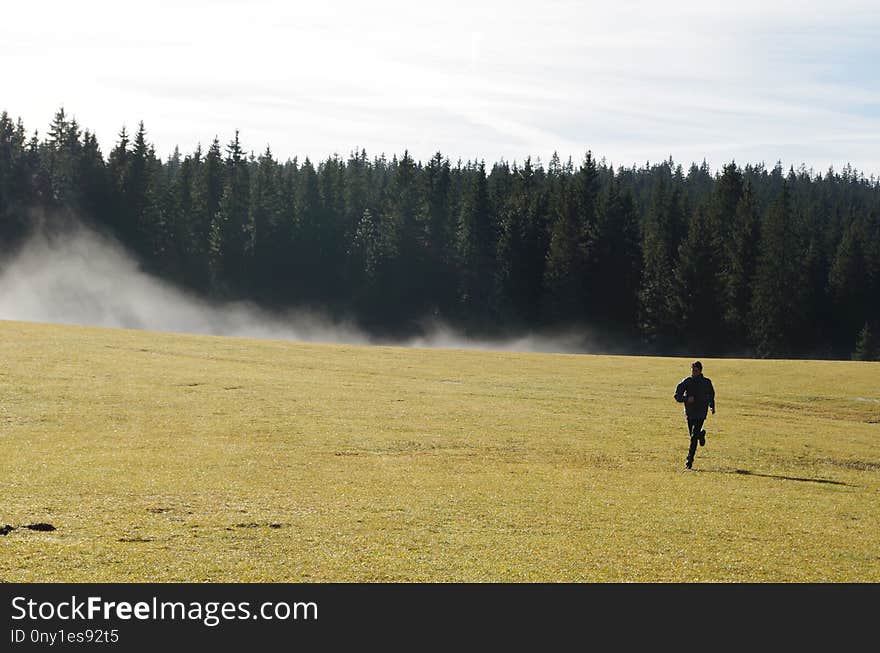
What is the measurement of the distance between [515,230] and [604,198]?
12.9m

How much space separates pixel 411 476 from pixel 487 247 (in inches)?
4256

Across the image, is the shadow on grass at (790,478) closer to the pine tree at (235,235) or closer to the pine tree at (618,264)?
the pine tree at (618,264)

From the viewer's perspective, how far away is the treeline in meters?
106

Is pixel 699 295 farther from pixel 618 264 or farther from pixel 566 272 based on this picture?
pixel 566 272

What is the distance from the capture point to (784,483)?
24.6 meters

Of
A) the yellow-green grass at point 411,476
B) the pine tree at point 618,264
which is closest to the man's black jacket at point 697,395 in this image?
the yellow-green grass at point 411,476

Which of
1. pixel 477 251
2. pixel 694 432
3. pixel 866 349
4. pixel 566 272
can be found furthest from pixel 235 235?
pixel 694 432

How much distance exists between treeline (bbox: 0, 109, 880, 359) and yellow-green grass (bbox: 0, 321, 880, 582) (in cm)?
5924

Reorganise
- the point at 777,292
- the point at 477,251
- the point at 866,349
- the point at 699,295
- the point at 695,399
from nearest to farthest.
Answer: the point at 695,399 < the point at 777,292 < the point at 699,295 < the point at 866,349 < the point at 477,251

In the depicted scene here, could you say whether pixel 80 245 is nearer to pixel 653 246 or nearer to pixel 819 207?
pixel 653 246

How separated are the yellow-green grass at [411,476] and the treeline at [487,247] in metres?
59.2

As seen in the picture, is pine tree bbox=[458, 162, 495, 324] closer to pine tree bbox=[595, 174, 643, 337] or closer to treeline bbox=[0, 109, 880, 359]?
treeline bbox=[0, 109, 880, 359]

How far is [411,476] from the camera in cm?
2255
